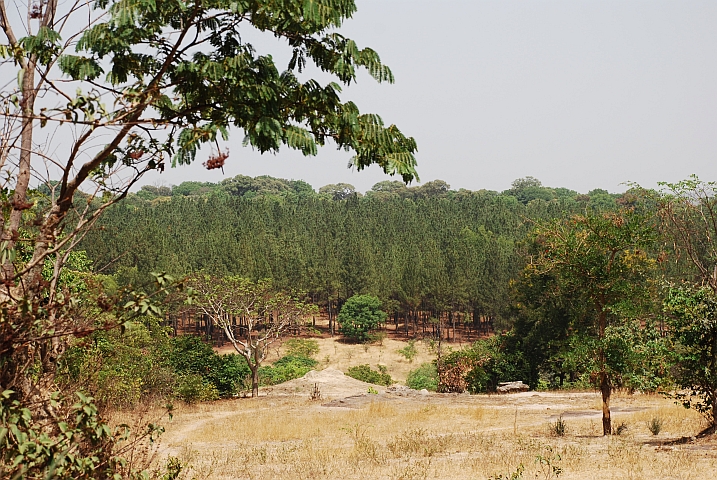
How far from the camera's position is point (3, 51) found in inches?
207

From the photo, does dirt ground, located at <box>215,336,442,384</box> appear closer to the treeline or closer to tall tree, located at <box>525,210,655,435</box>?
the treeline

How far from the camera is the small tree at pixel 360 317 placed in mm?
71375

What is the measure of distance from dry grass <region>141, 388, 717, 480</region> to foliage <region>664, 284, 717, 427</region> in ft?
4.28

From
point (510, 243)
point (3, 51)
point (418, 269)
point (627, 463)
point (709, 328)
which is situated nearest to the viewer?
point (3, 51)

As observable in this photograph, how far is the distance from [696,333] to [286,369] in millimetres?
42204

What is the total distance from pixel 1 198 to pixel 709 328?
13.3 m

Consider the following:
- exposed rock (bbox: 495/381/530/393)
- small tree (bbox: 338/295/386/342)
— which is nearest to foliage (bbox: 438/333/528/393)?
exposed rock (bbox: 495/381/530/393)

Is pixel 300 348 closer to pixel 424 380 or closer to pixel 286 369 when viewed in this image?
pixel 286 369

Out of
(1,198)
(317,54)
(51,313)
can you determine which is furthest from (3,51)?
(317,54)

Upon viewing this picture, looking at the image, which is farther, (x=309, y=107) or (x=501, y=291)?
(x=501, y=291)

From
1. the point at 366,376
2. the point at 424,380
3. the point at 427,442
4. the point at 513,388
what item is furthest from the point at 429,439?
the point at 424,380

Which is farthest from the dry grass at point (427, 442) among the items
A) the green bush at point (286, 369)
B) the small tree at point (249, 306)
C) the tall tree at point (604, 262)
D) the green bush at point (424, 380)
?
the green bush at point (286, 369)

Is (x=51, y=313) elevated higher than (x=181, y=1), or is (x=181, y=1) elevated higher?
(x=181, y=1)

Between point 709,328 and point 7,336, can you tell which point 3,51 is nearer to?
point 7,336
